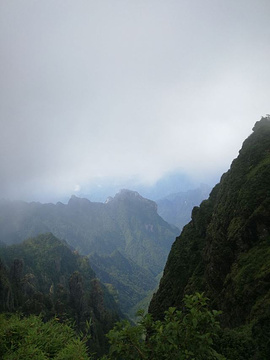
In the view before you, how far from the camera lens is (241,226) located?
82.9 feet

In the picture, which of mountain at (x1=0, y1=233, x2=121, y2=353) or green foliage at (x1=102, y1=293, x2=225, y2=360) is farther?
mountain at (x1=0, y1=233, x2=121, y2=353)

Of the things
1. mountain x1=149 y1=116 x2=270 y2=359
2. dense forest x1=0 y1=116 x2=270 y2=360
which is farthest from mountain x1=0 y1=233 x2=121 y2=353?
mountain x1=149 y1=116 x2=270 y2=359

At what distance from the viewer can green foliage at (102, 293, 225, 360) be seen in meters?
4.46

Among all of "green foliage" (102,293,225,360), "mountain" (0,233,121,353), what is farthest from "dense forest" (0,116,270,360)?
"mountain" (0,233,121,353)

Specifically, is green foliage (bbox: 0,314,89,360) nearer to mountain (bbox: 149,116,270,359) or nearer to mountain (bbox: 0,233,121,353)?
mountain (bbox: 149,116,270,359)

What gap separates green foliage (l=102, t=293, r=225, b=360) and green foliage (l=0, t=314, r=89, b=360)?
2.78 meters

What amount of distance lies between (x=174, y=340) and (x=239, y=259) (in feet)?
72.6

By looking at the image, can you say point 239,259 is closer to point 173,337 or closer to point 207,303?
point 207,303

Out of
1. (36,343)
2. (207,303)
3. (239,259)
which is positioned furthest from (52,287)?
(36,343)

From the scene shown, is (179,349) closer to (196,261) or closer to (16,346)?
(16,346)

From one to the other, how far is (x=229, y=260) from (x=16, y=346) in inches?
958

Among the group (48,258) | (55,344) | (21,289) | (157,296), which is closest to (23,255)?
(48,258)

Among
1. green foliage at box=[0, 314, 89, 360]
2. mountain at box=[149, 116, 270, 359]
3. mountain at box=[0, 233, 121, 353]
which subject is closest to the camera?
green foliage at box=[0, 314, 89, 360]

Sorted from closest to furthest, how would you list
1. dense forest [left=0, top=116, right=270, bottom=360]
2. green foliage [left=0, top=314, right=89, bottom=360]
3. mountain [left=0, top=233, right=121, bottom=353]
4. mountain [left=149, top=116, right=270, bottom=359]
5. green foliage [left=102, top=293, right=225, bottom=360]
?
green foliage [left=102, top=293, right=225, bottom=360]
dense forest [left=0, top=116, right=270, bottom=360]
green foliage [left=0, top=314, right=89, bottom=360]
mountain [left=149, top=116, right=270, bottom=359]
mountain [left=0, top=233, right=121, bottom=353]
